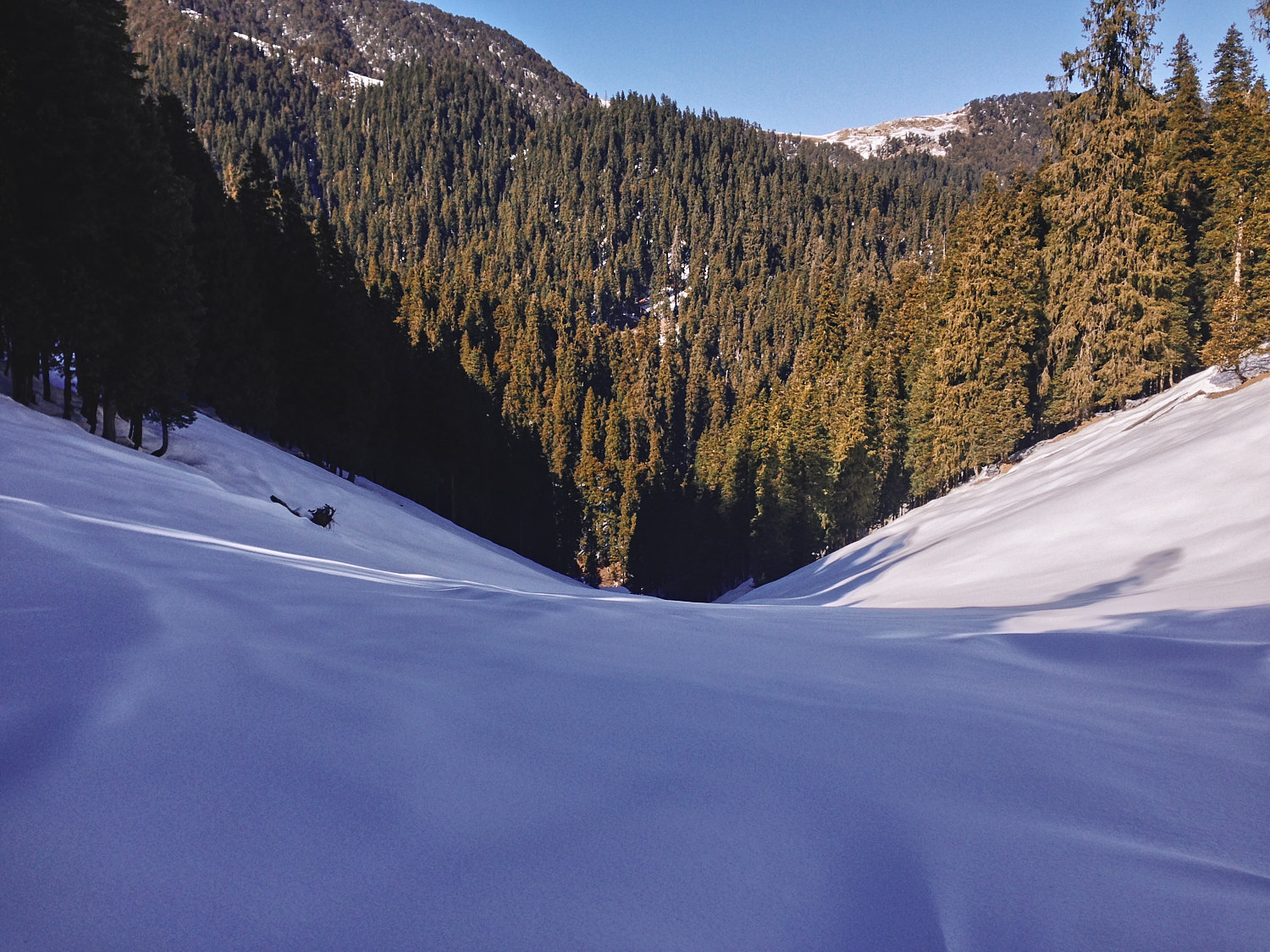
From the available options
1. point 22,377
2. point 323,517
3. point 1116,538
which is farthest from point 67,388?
point 1116,538

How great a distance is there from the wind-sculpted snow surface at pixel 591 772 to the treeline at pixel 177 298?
12.6m

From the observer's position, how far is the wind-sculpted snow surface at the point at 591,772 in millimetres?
1397

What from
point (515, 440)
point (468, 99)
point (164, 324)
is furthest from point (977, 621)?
point (468, 99)

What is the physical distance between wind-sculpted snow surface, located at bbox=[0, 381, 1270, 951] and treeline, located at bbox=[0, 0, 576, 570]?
12.6m

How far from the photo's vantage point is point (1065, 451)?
66.1 feet

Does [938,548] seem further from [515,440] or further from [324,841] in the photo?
[515,440]

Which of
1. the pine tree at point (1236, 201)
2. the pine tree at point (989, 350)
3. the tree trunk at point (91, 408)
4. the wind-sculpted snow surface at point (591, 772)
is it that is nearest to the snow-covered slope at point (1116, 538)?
the wind-sculpted snow surface at point (591, 772)

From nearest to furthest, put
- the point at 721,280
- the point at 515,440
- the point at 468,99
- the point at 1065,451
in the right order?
the point at 1065,451
the point at 515,440
the point at 721,280
the point at 468,99

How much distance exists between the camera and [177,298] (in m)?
15.9

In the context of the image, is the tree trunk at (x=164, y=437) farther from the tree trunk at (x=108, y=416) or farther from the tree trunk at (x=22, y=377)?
the tree trunk at (x=22, y=377)

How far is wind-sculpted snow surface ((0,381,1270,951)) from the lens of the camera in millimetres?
1397

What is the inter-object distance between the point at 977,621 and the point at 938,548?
25.8 ft

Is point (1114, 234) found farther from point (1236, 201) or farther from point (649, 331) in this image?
point (649, 331)

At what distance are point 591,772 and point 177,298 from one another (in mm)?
17935
